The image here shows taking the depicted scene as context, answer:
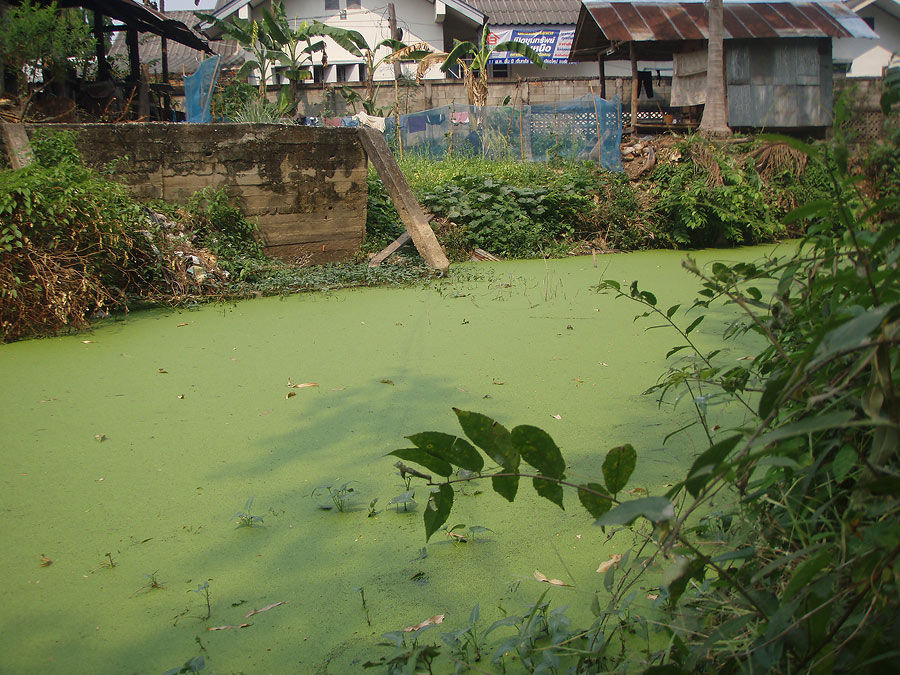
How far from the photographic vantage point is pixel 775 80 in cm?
1123

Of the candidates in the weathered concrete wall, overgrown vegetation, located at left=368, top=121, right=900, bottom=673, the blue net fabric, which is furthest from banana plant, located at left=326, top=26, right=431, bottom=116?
overgrown vegetation, located at left=368, top=121, right=900, bottom=673

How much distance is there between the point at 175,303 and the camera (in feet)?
16.1

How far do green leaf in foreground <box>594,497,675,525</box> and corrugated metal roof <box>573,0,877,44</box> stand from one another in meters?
11.1

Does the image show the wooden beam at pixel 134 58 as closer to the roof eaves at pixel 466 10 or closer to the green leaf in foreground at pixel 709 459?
the roof eaves at pixel 466 10

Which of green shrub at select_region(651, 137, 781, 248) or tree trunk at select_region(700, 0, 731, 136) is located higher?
tree trunk at select_region(700, 0, 731, 136)

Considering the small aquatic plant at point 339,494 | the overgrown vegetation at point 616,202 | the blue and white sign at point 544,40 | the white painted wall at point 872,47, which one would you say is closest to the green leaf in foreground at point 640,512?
the small aquatic plant at point 339,494

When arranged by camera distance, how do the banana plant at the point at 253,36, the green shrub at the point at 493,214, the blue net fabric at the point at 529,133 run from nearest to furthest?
1. the green shrub at the point at 493,214
2. the blue net fabric at the point at 529,133
3. the banana plant at the point at 253,36

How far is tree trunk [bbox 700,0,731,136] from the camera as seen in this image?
9.51 meters

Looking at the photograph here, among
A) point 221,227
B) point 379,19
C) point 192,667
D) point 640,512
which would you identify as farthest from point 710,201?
point 379,19

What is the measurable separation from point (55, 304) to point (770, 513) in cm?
386

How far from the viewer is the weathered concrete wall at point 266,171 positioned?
5.38m

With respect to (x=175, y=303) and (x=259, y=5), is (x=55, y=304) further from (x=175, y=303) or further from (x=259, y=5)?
(x=259, y=5)

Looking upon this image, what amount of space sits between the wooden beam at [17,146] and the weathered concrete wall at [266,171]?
0.27m

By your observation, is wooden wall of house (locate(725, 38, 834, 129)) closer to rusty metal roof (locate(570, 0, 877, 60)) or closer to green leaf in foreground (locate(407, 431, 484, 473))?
rusty metal roof (locate(570, 0, 877, 60))
